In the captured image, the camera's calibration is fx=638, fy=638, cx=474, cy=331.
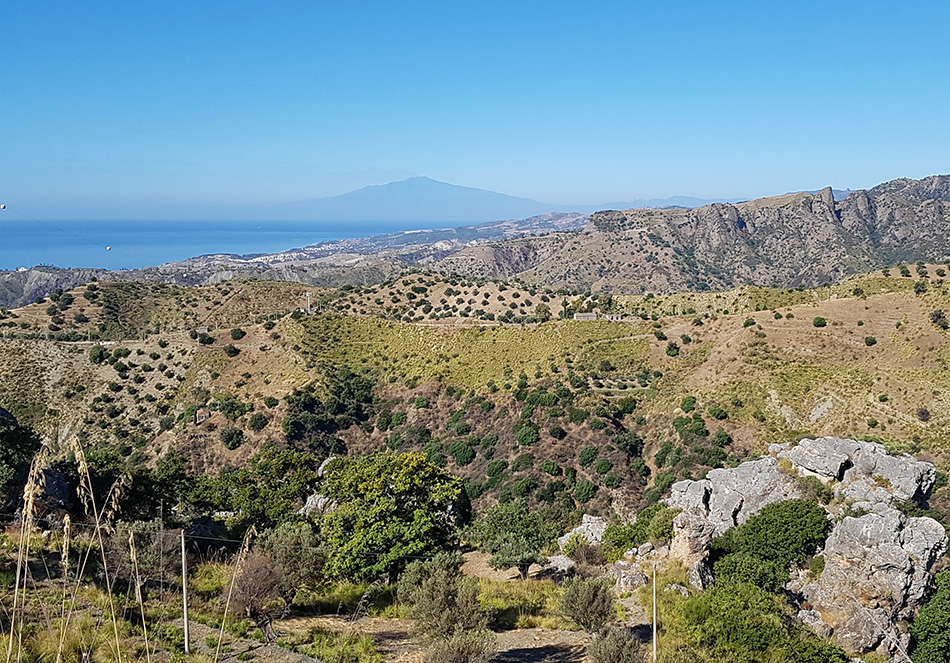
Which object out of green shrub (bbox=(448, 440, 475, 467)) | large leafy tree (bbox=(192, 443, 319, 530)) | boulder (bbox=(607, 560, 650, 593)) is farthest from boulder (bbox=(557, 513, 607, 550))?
green shrub (bbox=(448, 440, 475, 467))

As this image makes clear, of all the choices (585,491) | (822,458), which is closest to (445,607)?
(822,458)

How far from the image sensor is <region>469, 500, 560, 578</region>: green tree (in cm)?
2412

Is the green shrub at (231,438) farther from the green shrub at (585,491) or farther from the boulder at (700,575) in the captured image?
the boulder at (700,575)

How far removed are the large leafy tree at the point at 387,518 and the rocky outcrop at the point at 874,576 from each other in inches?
473

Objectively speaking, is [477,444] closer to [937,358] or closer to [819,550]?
[819,550]

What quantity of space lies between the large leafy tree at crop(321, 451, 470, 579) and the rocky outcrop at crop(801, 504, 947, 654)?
1202 centimetres

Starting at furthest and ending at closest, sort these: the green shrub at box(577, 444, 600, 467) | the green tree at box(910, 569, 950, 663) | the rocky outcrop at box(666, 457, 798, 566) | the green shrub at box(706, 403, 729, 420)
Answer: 1. the green shrub at box(706, 403, 729, 420)
2. the green shrub at box(577, 444, 600, 467)
3. the rocky outcrop at box(666, 457, 798, 566)
4. the green tree at box(910, 569, 950, 663)

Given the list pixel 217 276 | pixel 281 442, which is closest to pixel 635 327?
pixel 281 442

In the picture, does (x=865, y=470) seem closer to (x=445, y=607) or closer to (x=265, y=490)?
(x=445, y=607)

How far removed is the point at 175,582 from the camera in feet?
50.6

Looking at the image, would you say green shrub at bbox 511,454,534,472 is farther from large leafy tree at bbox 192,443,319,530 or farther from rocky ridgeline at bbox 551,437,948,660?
large leafy tree at bbox 192,443,319,530

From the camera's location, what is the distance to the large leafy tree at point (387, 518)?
18.5 meters

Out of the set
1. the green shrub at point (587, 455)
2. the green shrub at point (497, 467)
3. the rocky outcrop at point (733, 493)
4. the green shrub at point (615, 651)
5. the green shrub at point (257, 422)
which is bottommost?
the green shrub at point (497, 467)

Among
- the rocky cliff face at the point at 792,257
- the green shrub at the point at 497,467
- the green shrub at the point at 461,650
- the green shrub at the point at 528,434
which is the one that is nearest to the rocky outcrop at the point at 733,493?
the green shrub at the point at 461,650
